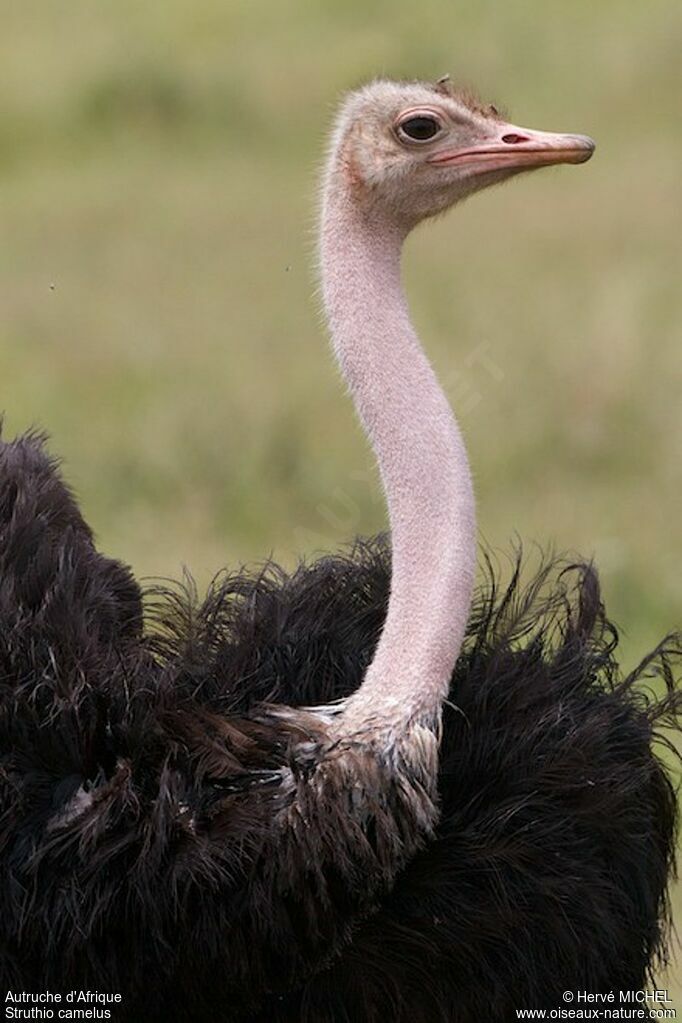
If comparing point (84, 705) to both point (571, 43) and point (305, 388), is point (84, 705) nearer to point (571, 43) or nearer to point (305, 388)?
point (305, 388)

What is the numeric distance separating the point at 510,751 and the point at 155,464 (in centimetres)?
460

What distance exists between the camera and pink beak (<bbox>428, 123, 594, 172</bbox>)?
13.0 ft

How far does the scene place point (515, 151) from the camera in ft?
13.2

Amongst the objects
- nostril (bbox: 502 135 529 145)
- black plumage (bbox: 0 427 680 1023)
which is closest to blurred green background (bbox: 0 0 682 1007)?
nostril (bbox: 502 135 529 145)

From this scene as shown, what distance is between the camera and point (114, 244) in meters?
12.1

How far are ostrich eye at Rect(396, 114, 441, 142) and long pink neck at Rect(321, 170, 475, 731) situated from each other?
17 centimetres

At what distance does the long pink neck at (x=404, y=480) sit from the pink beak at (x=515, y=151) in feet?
0.71

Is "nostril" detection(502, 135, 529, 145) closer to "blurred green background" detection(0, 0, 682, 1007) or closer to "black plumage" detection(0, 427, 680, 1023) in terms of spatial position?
"blurred green background" detection(0, 0, 682, 1007)

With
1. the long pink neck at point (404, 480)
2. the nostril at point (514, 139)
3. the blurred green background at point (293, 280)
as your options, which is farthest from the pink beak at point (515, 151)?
the blurred green background at point (293, 280)

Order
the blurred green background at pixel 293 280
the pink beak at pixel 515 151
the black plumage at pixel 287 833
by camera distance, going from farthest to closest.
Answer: the blurred green background at pixel 293 280 → the pink beak at pixel 515 151 → the black plumage at pixel 287 833

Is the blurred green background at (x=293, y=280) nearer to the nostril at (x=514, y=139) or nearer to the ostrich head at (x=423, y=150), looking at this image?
the ostrich head at (x=423, y=150)

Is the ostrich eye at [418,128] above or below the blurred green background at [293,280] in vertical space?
below

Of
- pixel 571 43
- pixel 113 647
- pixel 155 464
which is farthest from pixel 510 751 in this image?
pixel 571 43

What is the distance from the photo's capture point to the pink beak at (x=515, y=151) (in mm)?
3977
